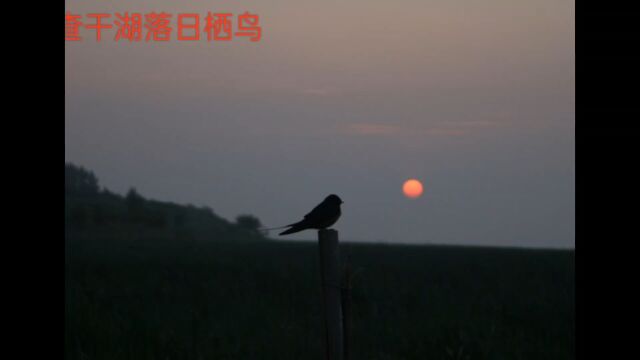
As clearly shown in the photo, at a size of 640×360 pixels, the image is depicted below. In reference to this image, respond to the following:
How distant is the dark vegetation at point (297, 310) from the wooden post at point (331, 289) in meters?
0.52

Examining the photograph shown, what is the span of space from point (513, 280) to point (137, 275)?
29.7 feet

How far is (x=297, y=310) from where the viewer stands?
1270 cm

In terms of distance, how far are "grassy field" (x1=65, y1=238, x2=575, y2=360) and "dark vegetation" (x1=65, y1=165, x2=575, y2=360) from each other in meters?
0.03

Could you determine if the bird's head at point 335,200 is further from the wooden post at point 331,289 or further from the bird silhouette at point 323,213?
the wooden post at point 331,289

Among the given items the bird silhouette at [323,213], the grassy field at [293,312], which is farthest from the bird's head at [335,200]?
the grassy field at [293,312]

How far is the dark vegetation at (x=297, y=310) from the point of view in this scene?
30.1 ft

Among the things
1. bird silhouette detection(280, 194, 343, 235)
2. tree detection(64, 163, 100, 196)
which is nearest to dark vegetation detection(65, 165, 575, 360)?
bird silhouette detection(280, 194, 343, 235)

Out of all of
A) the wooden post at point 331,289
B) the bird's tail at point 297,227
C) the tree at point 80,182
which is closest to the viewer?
the wooden post at point 331,289

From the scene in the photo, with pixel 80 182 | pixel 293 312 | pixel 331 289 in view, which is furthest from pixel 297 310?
pixel 80 182

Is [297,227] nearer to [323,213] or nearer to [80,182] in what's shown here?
[323,213]

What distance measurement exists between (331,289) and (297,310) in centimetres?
719

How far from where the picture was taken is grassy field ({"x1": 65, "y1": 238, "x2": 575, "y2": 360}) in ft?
30.0
